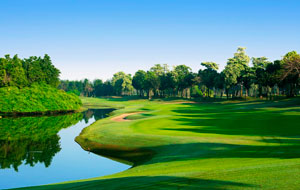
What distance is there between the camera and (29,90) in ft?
299

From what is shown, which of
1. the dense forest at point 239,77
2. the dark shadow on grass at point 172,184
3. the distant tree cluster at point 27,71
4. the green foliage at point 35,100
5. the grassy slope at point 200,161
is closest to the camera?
the dark shadow on grass at point 172,184

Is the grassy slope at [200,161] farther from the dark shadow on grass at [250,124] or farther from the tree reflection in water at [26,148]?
the tree reflection in water at [26,148]

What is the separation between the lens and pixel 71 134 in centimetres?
4644

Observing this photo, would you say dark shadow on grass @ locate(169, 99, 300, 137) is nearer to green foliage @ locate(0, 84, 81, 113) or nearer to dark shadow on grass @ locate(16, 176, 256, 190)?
dark shadow on grass @ locate(16, 176, 256, 190)

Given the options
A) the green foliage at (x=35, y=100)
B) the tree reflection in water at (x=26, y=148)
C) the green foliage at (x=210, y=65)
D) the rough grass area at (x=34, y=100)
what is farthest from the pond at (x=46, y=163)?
the green foliage at (x=210, y=65)

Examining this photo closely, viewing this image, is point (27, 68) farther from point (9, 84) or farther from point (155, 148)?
point (155, 148)

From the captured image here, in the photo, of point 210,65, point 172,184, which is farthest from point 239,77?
point 172,184

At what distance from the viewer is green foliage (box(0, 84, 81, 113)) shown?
81.1 metres

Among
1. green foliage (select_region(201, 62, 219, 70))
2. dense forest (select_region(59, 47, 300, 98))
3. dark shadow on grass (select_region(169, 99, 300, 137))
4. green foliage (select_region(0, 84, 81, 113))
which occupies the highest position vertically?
green foliage (select_region(201, 62, 219, 70))

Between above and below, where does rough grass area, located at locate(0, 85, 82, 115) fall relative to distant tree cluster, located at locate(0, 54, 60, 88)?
below

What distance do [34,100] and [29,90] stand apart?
Answer: 7.72 m

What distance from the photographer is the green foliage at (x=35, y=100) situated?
8111 cm

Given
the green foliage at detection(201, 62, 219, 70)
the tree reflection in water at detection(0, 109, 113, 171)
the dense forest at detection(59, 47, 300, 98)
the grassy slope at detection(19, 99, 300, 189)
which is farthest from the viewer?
the green foliage at detection(201, 62, 219, 70)

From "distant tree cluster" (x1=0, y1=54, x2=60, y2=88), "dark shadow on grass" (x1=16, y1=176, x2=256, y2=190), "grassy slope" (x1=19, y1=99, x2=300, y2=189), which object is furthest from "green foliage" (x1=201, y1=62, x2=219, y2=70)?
"dark shadow on grass" (x1=16, y1=176, x2=256, y2=190)
